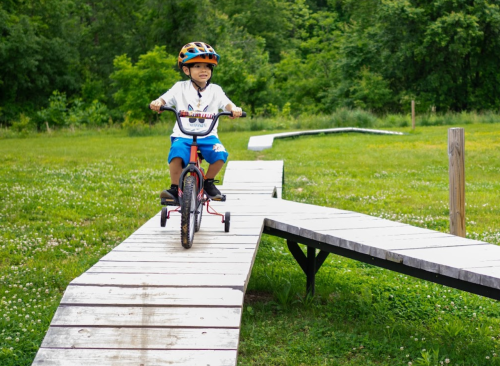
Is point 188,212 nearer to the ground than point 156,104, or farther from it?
nearer to the ground

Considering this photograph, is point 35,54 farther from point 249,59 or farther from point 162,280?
point 162,280

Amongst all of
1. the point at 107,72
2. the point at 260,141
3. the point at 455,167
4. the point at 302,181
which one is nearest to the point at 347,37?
the point at 107,72

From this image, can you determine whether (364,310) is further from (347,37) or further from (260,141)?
(347,37)

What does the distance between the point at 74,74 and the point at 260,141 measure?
3389 centimetres

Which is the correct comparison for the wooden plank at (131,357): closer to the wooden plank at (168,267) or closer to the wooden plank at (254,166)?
the wooden plank at (168,267)

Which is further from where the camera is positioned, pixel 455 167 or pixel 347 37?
pixel 347 37

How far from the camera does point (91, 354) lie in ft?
10.7

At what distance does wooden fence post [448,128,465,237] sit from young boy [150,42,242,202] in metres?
2.48

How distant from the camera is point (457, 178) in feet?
21.2

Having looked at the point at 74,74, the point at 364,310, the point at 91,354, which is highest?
the point at 74,74

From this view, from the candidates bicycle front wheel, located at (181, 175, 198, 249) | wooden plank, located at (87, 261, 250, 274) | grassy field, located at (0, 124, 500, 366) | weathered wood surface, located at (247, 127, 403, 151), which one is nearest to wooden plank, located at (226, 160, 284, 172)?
grassy field, located at (0, 124, 500, 366)

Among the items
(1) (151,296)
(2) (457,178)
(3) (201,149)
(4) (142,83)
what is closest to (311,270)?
(3) (201,149)

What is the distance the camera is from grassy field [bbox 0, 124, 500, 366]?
4.51 m

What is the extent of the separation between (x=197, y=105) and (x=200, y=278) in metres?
2.02
